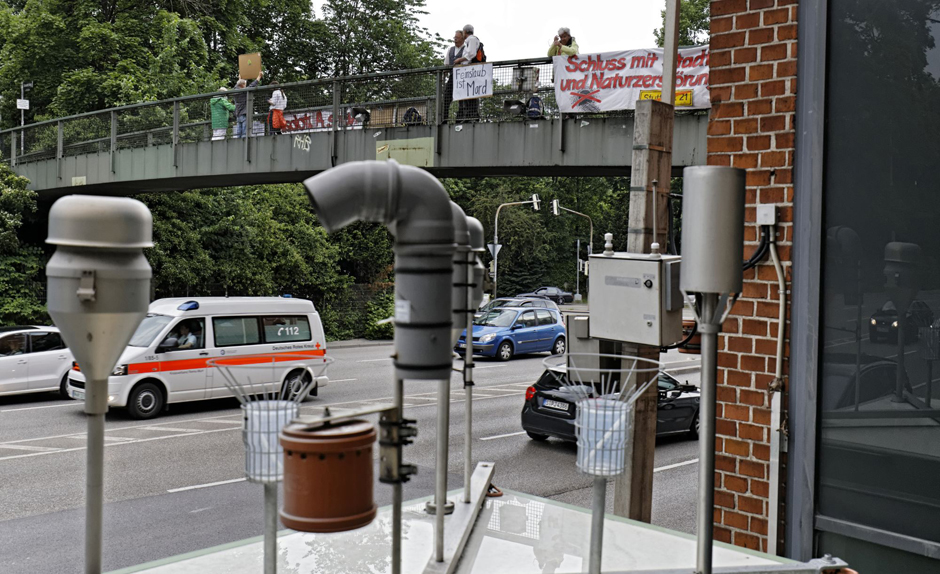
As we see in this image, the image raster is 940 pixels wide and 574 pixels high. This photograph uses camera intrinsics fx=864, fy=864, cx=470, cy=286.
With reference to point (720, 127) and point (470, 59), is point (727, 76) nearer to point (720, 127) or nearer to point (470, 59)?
point (720, 127)

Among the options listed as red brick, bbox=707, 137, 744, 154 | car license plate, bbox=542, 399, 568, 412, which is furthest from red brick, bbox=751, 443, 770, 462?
car license plate, bbox=542, 399, 568, 412

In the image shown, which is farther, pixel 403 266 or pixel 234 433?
pixel 234 433

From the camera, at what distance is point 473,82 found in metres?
16.8

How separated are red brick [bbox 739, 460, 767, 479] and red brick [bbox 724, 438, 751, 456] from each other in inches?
2.0

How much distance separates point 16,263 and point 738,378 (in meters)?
24.1

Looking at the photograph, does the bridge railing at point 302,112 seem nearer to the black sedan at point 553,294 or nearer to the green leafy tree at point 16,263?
the green leafy tree at point 16,263

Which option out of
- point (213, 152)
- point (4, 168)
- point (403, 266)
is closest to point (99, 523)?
point (403, 266)

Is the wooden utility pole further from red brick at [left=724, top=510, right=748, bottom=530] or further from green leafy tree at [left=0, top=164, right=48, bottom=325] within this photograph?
green leafy tree at [left=0, top=164, right=48, bottom=325]

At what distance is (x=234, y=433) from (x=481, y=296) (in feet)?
32.7

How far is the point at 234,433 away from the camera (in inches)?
547

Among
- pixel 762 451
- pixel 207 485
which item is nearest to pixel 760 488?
pixel 762 451

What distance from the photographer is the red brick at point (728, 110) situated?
4.88 metres

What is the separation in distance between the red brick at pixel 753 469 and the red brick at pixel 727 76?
215cm

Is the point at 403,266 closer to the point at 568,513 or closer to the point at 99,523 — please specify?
the point at 99,523
